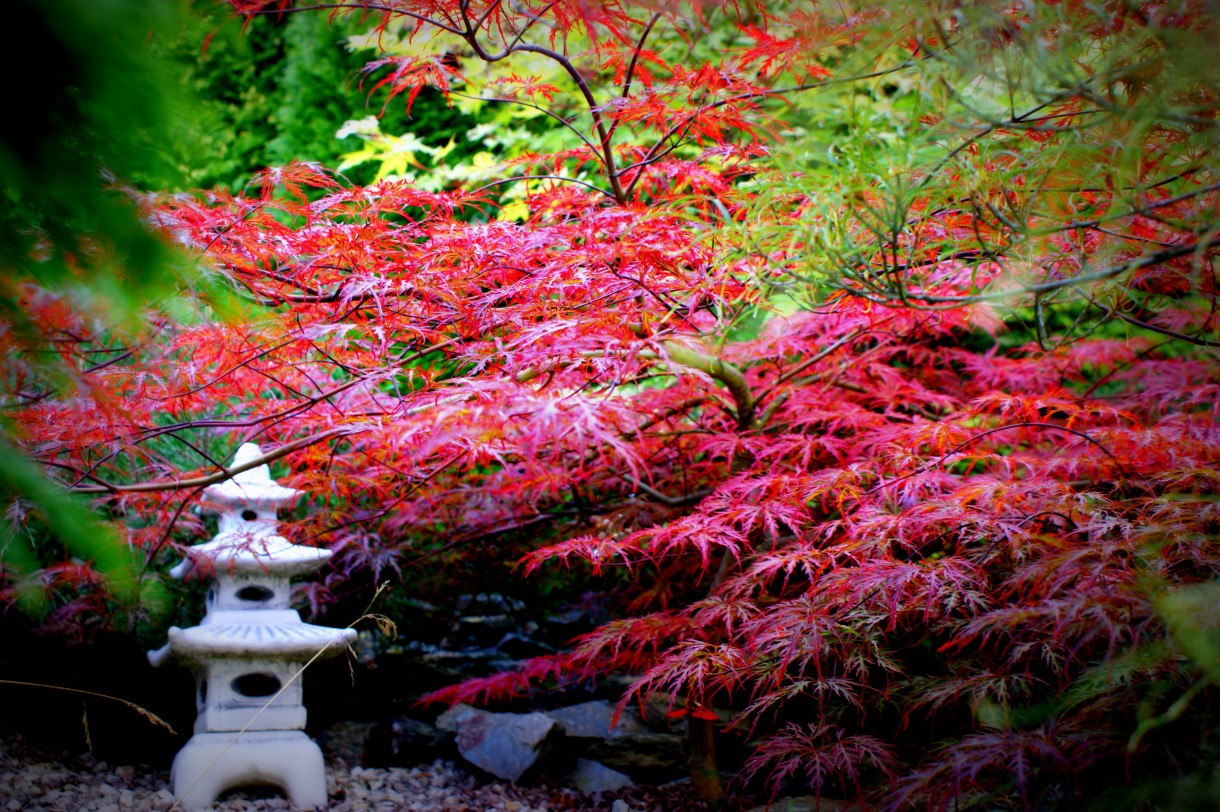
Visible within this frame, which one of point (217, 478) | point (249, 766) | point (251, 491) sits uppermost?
point (217, 478)

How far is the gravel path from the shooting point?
2.04m

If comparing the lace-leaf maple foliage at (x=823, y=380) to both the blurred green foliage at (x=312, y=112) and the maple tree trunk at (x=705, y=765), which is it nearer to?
the maple tree trunk at (x=705, y=765)

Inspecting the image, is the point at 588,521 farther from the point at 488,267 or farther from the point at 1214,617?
the point at 1214,617

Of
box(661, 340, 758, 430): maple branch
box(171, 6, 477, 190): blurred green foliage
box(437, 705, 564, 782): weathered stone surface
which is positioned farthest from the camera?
box(171, 6, 477, 190): blurred green foliage

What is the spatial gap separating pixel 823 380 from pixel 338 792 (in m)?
1.90

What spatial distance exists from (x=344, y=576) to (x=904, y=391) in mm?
1882

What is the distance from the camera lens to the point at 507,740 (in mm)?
2461

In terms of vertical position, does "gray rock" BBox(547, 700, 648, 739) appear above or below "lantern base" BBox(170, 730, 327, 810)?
below

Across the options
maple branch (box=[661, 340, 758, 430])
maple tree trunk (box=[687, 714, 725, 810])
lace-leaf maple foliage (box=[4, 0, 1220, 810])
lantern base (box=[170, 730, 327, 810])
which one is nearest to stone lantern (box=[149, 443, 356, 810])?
lantern base (box=[170, 730, 327, 810])

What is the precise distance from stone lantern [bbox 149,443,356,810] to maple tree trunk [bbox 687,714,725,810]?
0.97 metres

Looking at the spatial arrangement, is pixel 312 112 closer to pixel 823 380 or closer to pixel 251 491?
pixel 251 491

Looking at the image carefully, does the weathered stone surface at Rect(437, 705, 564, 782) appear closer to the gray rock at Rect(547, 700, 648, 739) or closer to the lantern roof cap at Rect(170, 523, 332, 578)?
the gray rock at Rect(547, 700, 648, 739)

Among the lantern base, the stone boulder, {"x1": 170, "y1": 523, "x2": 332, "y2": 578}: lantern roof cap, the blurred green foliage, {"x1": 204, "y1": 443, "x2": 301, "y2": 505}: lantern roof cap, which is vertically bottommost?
the stone boulder

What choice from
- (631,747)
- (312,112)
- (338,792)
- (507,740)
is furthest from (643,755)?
(312,112)
